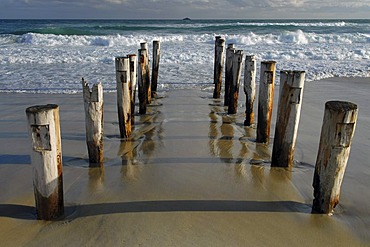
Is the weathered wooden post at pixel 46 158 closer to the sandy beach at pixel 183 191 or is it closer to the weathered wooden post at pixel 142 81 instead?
the sandy beach at pixel 183 191

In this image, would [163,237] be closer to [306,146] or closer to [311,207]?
[311,207]

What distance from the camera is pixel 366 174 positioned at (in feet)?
15.9

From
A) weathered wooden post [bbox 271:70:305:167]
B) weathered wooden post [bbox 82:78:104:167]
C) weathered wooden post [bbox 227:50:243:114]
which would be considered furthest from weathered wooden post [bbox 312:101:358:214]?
weathered wooden post [bbox 227:50:243:114]

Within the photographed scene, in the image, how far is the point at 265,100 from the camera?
19.6 feet

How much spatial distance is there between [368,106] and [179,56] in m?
10.7

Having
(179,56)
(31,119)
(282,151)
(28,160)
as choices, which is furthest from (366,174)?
(179,56)

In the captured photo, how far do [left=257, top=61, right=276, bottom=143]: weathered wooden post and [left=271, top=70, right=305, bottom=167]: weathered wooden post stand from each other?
97 cm

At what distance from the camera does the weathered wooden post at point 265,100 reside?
5.78 m

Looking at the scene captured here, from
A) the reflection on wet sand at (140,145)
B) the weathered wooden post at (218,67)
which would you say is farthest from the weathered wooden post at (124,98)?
the weathered wooden post at (218,67)

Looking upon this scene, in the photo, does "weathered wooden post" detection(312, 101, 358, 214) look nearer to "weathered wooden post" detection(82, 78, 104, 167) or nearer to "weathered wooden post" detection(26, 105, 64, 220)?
"weathered wooden post" detection(26, 105, 64, 220)

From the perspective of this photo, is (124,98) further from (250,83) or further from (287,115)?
(287,115)

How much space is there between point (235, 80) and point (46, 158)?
5.18 metres

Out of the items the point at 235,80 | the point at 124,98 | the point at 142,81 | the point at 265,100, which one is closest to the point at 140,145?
the point at 124,98

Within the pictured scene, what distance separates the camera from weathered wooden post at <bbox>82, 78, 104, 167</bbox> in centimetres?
484
